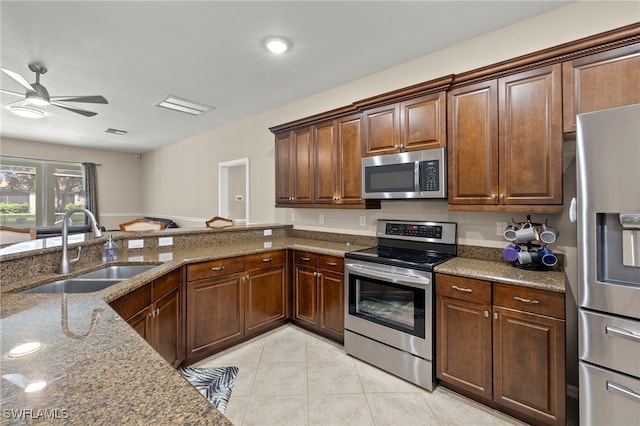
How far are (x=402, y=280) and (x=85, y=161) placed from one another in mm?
8158

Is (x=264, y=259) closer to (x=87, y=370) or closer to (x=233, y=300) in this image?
(x=233, y=300)

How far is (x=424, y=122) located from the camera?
244cm

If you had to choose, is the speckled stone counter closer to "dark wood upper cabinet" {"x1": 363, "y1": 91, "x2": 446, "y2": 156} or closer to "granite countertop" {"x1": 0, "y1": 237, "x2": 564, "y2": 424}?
"dark wood upper cabinet" {"x1": 363, "y1": 91, "x2": 446, "y2": 156}

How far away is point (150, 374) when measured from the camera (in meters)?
0.74

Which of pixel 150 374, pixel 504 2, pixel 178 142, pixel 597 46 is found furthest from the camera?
pixel 178 142

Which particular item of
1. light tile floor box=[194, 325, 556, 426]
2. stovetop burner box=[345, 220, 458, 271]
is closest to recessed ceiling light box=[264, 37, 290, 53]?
stovetop burner box=[345, 220, 458, 271]

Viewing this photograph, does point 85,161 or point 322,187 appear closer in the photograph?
point 322,187

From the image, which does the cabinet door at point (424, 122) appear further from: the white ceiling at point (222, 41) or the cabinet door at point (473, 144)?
the white ceiling at point (222, 41)

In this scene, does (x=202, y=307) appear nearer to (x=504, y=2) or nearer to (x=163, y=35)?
(x=163, y=35)

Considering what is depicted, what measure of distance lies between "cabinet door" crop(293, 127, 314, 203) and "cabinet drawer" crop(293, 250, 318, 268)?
62 cm

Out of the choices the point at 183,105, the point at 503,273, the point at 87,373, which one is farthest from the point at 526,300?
the point at 183,105

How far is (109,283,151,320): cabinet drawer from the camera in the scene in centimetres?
157

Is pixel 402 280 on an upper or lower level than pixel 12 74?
lower

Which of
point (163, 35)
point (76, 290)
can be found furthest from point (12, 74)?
point (76, 290)
